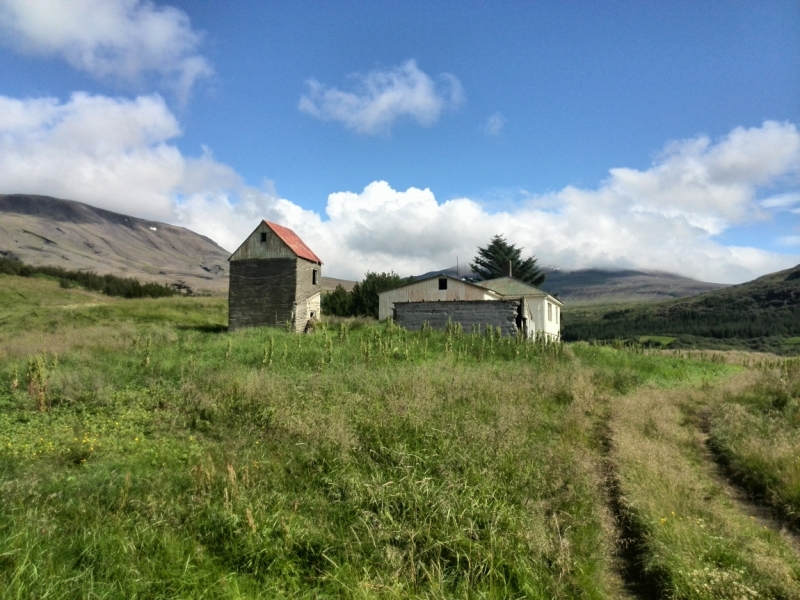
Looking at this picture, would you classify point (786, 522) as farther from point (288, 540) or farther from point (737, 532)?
point (288, 540)

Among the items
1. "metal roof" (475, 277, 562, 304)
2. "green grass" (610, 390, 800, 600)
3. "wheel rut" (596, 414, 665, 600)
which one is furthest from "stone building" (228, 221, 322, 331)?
"wheel rut" (596, 414, 665, 600)

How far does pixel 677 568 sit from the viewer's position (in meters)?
4.57

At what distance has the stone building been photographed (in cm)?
2731

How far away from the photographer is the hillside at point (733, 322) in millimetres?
68125

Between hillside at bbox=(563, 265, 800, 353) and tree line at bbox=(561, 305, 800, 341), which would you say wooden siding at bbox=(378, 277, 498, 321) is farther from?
tree line at bbox=(561, 305, 800, 341)

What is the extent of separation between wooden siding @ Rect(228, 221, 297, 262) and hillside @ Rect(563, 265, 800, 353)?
5136 cm

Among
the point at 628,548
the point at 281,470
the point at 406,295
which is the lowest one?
the point at 628,548

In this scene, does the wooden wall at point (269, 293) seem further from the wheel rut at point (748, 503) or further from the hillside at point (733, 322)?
the hillside at point (733, 322)

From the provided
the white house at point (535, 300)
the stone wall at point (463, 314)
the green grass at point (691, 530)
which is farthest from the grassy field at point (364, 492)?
the white house at point (535, 300)

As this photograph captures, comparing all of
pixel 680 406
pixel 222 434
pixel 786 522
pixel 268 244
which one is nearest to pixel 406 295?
pixel 268 244

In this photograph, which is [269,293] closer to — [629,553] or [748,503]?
[748,503]

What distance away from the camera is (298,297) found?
27375 millimetres

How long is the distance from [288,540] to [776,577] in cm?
439

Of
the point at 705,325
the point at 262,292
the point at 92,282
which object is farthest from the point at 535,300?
the point at 705,325
